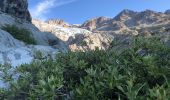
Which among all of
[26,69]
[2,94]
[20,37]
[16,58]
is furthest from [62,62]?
[20,37]

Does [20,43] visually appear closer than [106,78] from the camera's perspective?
No

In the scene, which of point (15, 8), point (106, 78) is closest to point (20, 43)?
point (106, 78)

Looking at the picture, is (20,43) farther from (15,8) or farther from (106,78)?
(15,8)

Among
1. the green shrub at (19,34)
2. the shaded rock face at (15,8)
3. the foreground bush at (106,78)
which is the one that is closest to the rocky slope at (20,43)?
the shaded rock face at (15,8)

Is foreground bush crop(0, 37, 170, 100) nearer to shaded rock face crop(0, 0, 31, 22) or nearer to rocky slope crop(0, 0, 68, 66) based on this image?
rocky slope crop(0, 0, 68, 66)

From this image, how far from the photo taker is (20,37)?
64.8ft

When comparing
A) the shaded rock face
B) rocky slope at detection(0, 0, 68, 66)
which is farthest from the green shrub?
the shaded rock face

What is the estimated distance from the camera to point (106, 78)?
654 centimetres

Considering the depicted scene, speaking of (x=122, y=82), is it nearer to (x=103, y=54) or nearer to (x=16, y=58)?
(x=103, y=54)

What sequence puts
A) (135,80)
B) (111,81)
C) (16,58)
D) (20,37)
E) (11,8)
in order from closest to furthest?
(111,81) < (135,80) < (16,58) < (20,37) < (11,8)

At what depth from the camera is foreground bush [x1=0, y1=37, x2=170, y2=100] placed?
617 centimetres

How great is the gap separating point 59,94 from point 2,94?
57.4 inches

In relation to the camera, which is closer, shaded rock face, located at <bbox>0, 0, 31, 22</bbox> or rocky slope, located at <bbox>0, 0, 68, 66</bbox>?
rocky slope, located at <bbox>0, 0, 68, 66</bbox>

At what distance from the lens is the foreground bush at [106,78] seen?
20.2 ft
